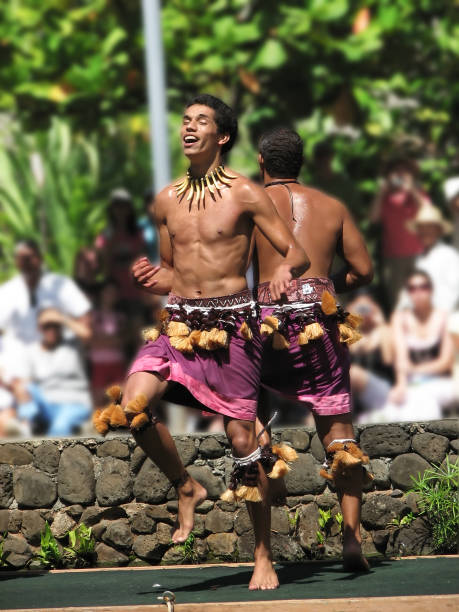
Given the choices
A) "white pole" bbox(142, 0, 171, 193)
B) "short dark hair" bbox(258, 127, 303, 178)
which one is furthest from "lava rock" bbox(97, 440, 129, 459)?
"white pole" bbox(142, 0, 171, 193)

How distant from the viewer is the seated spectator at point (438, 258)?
29.6 feet

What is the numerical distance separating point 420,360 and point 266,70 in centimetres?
242

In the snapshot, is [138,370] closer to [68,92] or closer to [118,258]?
[118,258]

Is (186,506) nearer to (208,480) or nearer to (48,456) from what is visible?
(208,480)

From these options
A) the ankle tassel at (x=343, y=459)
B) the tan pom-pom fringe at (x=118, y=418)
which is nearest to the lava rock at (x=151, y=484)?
the ankle tassel at (x=343, y=459)

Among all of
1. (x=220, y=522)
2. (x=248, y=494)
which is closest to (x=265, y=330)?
(x=248, y=494)

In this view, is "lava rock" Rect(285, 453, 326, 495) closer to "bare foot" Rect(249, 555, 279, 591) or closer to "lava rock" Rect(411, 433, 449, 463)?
"lava rock" Rect(411, 433, 449, 463)

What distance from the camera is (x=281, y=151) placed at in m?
6.23

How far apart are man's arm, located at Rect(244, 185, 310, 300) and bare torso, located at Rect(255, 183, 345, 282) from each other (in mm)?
417

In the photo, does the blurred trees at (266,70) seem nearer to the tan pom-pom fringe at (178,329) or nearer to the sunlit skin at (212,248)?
the sunlit skin at (212,248)

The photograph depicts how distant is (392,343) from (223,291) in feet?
11.3

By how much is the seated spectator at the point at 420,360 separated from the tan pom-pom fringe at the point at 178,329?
10.7 ft

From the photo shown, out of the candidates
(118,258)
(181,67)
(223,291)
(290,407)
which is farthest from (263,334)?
(181,67)

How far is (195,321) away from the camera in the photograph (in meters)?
5.72
